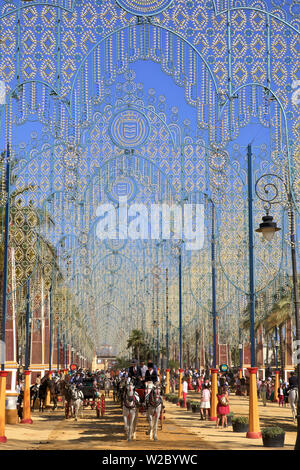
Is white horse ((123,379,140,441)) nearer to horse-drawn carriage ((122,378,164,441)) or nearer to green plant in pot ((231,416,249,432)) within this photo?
horse-drawn carriage ((122,378,164,441))

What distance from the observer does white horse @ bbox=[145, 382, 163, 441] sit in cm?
2283

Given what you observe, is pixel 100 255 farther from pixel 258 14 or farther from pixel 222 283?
pixel 258 14

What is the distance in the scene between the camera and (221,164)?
24.4 m

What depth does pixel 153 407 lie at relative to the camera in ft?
75.6

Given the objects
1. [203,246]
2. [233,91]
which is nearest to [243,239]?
[203,246]

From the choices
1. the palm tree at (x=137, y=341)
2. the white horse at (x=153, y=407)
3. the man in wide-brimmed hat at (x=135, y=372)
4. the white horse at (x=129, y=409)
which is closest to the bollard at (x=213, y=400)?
the man in wide-brimmed hat at (x=135, y=372)

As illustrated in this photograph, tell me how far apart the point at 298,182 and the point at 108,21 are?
21.3ft

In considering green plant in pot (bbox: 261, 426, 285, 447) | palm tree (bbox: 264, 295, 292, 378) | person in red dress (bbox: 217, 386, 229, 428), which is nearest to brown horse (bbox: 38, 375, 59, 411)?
person in red dress (bbox: 217, 386, 229, 428)

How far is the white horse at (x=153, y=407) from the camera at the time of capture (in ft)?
74.9

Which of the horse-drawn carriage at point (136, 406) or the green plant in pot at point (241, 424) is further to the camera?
the green plant in pot at point (241, 424)

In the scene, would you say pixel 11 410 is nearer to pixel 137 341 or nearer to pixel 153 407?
pixel 153 407

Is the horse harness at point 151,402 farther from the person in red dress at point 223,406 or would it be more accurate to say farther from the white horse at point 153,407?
the person in red dress at point 223,406
